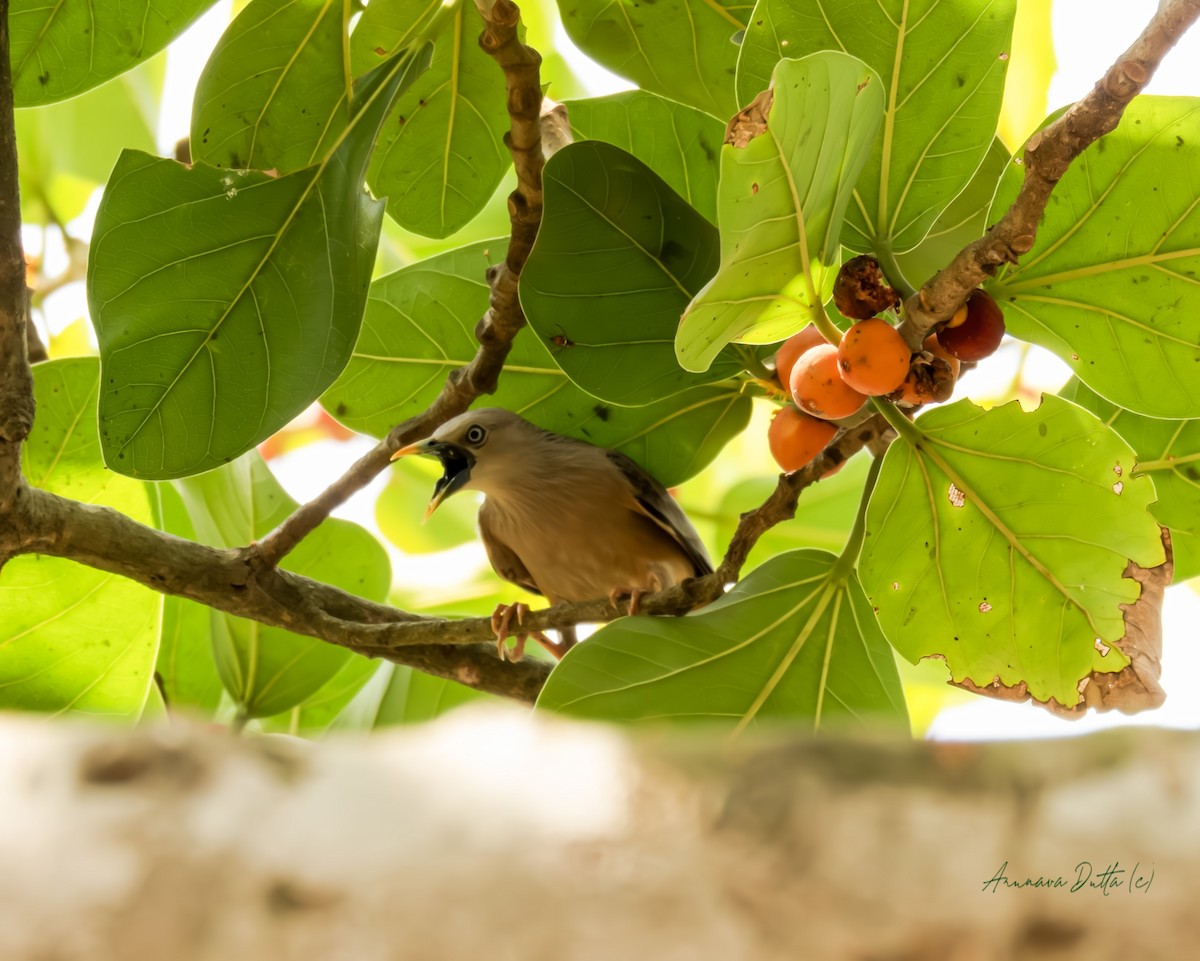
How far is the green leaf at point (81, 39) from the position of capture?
A: 1.85 meters

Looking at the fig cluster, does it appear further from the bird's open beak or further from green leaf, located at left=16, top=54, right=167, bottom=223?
green leaf, located at left=16, top=54, right=167, bottom=223

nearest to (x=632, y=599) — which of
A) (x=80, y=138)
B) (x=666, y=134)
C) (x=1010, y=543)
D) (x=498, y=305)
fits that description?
(x=498, y=305)

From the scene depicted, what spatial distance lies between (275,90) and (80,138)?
1.25 m

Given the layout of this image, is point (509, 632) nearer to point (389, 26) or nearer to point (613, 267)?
point (613, 267)

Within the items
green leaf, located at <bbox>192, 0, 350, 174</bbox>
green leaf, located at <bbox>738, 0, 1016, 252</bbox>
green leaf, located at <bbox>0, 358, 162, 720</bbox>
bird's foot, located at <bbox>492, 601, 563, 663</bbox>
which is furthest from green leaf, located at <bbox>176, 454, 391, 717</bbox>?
green leaf, located at <bbox>738, 0, 1016, 252</bbox>

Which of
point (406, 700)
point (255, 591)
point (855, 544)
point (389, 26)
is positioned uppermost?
point (389, 26)

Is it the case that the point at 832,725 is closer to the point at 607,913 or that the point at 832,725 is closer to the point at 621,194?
the point at 621,194

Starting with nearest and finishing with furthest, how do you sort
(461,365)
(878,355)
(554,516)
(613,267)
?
(878,355), (613,267), (461,365), (554,516)

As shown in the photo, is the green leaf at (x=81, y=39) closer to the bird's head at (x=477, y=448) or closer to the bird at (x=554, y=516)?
the bird at (x=554, y=516)

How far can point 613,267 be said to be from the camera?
1738mm

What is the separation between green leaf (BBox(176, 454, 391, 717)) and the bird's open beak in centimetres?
77

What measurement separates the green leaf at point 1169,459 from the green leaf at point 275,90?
140 cm

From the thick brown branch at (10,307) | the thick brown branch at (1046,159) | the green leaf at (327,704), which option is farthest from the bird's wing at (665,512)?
the thick brown branch at (10,307)

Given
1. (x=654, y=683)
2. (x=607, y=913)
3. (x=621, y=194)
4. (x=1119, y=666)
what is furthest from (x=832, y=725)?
(x=607, y=913)
